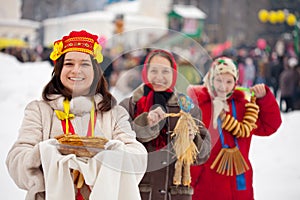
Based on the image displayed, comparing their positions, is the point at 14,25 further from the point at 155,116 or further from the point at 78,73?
the point at 78,73

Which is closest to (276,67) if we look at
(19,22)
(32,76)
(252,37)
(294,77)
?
(294,77)

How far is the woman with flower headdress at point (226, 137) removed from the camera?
4.50 m

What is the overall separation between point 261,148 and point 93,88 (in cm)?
740

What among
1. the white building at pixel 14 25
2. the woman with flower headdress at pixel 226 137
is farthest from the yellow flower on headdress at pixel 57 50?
the white building at pixel 14 25

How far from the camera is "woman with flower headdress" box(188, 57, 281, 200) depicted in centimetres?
450

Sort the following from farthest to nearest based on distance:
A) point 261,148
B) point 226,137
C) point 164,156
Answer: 1. point 261,148
2. point 226,137
3. point 164,156

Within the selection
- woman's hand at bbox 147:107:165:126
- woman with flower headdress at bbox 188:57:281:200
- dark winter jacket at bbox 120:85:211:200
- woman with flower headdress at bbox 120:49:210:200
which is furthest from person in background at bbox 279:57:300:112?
woman's hand at bbox 147:107:165:126

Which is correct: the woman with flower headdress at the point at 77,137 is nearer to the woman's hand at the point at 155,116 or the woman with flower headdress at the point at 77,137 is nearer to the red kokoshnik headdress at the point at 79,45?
the red kokoshnik headdress at the point at 79,45

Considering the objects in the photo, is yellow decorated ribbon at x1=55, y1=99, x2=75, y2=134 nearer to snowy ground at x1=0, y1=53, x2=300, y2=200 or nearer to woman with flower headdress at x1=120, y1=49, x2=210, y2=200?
woman with flower headdress at x1=120, y1=49, x2=210, y2=200

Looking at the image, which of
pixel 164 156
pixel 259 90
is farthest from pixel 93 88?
pixel 259 90

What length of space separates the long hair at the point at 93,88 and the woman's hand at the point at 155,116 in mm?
334

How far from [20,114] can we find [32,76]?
583cm

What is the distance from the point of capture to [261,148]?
10.0 metres

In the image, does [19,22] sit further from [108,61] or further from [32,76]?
[108,61]
